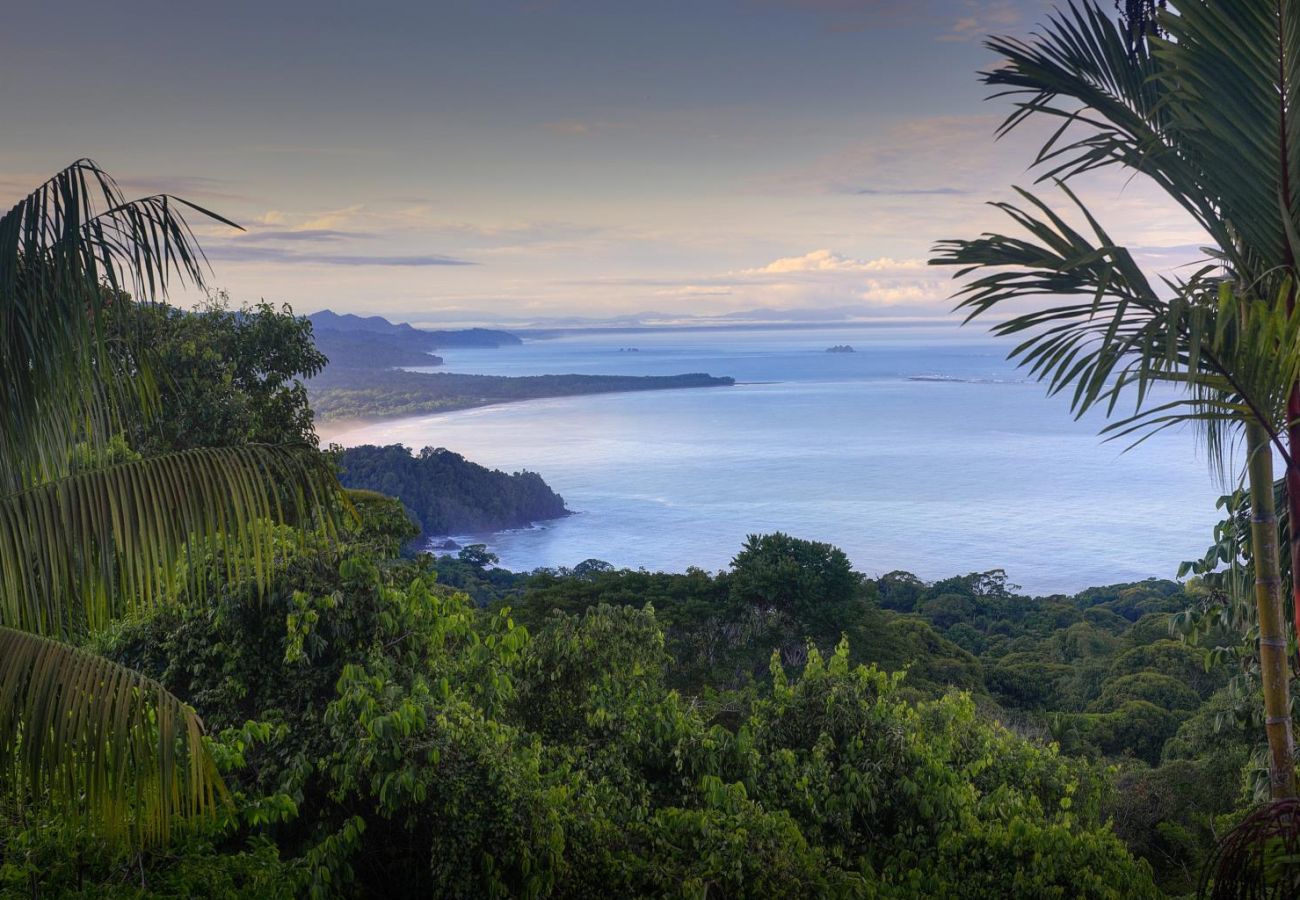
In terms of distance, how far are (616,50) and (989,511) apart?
39.8 meters

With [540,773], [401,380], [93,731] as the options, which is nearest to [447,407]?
[401,380]

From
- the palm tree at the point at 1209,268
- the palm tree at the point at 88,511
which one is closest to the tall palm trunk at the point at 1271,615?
the palm tree at the point at 1209,268

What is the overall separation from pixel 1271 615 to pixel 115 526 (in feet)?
12.4

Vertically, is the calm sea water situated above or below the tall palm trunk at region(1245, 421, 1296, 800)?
below

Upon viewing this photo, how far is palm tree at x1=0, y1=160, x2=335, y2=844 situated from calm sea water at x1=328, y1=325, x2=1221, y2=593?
25.7m

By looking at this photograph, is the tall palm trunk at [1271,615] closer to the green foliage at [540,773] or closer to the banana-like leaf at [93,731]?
the green foliage at [540,773]

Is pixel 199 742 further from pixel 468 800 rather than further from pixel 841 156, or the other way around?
pixel 841 156

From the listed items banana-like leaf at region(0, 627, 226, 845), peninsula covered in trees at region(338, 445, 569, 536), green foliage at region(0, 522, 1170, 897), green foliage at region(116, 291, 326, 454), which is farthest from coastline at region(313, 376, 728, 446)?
banana-like leaf at region(0, 627, 226, 845)

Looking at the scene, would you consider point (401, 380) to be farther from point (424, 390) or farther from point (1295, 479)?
point (1295, 479)

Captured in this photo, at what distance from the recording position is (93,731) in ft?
8.55

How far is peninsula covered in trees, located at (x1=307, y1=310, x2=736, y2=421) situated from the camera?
53.0 metres

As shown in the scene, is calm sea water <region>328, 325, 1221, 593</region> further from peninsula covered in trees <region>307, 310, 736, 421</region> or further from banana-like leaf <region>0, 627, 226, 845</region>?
banana-like leaf <region>0, 627, 226, 845</region>

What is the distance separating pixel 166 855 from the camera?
3.55 meters

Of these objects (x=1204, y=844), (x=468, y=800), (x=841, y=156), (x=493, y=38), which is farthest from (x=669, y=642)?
(x=841, y=156)
